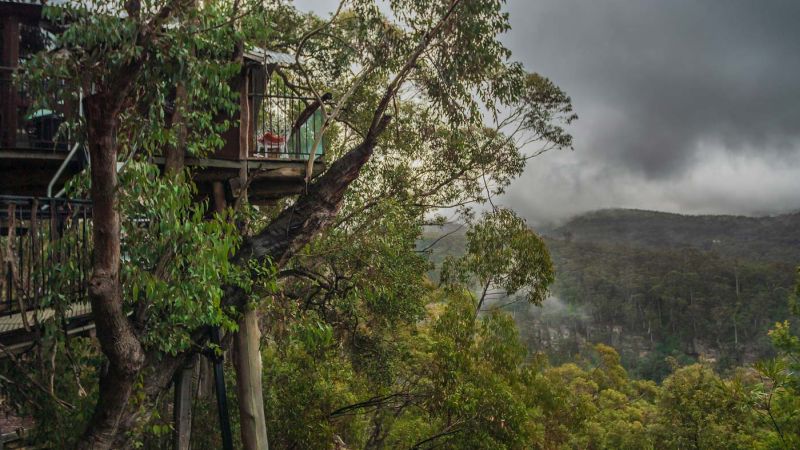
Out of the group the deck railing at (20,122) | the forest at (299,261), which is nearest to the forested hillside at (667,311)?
the forest at (299,261)

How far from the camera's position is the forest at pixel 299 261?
18.0ft

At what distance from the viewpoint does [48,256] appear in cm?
588

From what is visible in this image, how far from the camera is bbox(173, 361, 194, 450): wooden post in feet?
28.0

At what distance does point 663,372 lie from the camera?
3238 inches

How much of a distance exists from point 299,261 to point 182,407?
2980 mm

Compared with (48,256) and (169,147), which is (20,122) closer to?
(169,147)

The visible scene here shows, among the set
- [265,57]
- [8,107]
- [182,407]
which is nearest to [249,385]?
[182,407]

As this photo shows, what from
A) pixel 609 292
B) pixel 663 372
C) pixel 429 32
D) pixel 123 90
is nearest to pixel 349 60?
pixel 429 32

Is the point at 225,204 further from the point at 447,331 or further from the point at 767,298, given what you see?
the point at 767,298

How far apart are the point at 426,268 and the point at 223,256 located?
22.7 feet

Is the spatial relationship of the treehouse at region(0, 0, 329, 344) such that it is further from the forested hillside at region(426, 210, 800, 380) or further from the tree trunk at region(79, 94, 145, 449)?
the forested hillside at region(426, 210, 800, 380)

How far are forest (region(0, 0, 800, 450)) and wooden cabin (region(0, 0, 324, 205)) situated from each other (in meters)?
0.11

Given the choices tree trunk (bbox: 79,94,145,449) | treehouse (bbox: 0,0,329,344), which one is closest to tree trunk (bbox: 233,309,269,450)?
treehouse (bbox: 0,0,329,344)

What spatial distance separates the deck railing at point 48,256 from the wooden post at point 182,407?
2.51 metres
